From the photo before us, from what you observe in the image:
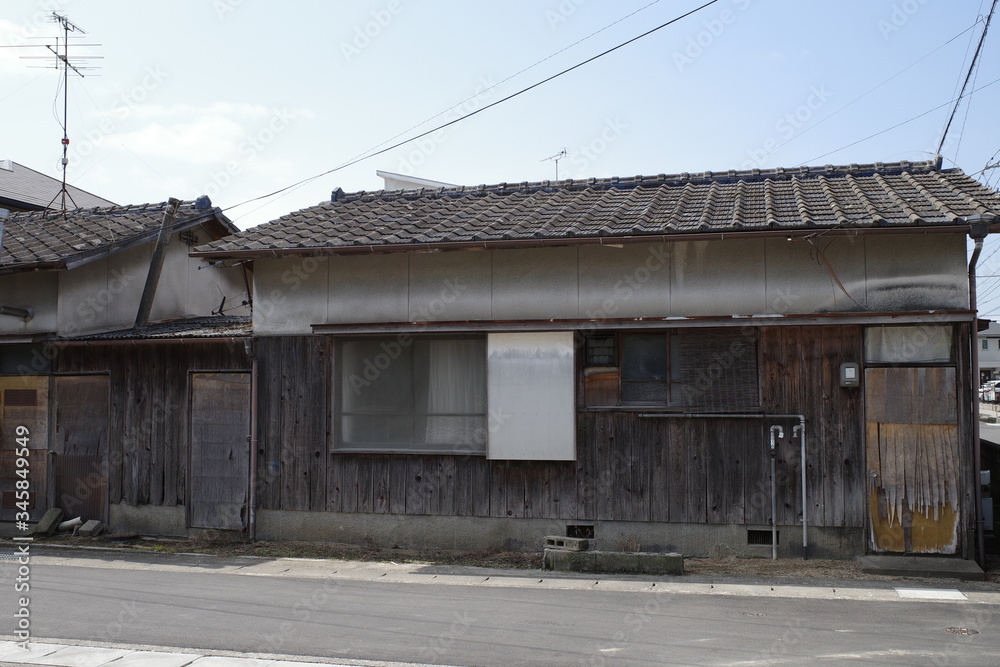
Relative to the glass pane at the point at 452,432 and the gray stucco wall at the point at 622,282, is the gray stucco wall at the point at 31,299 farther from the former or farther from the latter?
the glass pane at the point at 452,432

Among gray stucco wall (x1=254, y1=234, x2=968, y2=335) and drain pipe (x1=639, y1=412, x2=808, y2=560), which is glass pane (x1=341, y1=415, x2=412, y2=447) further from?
drain pipe (x1=639, y1=412, x2=808, y2=560)

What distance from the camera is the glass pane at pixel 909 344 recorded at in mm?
9859

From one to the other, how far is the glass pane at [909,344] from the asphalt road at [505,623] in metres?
2.97

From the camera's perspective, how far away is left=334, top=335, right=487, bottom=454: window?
11.5 metres

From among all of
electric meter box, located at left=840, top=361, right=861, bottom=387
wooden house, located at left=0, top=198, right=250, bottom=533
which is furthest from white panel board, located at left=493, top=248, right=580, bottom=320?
wooden house, located at left=0, top=198, right=250, bottom=533

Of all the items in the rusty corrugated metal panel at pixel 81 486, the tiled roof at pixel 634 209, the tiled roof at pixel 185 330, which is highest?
the tiled roof at pixel 634 209

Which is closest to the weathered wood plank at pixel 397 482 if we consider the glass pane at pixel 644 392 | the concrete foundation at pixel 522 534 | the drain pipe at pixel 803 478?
the concrete foundation at pixel 522 534

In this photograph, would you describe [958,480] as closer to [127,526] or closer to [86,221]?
[127,526]

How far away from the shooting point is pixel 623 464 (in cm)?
1073

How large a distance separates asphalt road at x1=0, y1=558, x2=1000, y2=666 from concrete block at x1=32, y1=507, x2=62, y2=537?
3930 millimetres

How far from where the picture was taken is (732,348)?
10438mm

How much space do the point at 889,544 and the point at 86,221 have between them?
14.4m

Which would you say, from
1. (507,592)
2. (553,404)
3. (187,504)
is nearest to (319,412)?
(187,504)

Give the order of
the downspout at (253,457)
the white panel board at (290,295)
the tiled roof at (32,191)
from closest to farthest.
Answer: the white panel board at (290,295), the downspout at (253,457), the tiled roof at (32,191)
